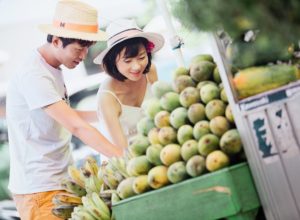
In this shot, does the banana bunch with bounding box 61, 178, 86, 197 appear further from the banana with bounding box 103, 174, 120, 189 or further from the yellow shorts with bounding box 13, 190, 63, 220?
the banana with bounding box 103, 174, 120, 189

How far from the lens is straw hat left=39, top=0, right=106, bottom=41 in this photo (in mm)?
2740

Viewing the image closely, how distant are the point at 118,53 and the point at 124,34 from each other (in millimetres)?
106

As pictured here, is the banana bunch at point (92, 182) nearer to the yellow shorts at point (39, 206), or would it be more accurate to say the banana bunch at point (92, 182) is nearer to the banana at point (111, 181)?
the banana at point (111, 181)

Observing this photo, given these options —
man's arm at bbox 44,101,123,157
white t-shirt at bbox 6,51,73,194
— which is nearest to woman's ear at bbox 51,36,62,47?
white t-shirt at bbox 6,51,73,194

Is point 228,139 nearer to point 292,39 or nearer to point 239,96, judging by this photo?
point 239,96

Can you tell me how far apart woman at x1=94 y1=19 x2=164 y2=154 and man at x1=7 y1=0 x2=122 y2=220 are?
85mm

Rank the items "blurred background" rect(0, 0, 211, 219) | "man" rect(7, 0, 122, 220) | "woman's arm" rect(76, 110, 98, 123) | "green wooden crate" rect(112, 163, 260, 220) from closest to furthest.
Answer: "green wooden crate" rect(112, 163, 260, 220) < "blurred background" rect(0, 0, 211, 219) < "man" rect(7, 0, 122, 220) < "woman's arm" rect(76, 110, 98, 123)

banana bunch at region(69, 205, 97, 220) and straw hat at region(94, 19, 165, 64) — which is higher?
straw hat at region(94, 19, 165, 64)

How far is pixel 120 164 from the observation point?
97.2 inches

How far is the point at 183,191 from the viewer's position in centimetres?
209

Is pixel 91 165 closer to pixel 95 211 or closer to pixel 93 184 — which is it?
pixel 93 184

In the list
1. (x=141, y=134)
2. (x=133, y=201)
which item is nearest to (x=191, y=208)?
(x=133, y=201)

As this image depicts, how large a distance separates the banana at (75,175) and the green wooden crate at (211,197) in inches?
27.4

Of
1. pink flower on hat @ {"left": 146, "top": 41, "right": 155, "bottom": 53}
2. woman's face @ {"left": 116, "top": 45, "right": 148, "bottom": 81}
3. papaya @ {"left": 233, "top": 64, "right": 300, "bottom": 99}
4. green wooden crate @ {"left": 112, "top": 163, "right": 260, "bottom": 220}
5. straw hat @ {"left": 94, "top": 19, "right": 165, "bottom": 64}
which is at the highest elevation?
straw hat @ {"left": 94, "top": 19, "right": 165, "bottom": 64}
